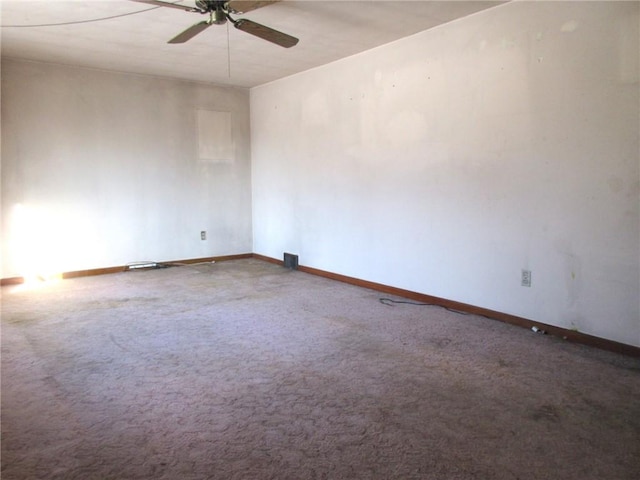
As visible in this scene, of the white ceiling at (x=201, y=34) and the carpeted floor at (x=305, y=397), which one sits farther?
the white ceiling at (x=201, y=34)

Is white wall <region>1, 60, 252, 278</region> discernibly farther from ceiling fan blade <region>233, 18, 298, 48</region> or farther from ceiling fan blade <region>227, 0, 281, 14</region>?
ceiling fan blade <region>227, 0, 281, 14</region>

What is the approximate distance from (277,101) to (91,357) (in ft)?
14.1

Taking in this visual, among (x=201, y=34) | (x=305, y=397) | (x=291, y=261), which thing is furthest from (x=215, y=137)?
(x=305, y=397)

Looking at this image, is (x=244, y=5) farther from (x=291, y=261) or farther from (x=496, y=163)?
(x=291, y=261)

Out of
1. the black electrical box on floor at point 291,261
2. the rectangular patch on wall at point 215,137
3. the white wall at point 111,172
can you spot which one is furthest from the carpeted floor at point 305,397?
the rectangular patch on wall at point 215,137

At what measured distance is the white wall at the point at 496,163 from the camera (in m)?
3.02

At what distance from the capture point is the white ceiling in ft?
11.5

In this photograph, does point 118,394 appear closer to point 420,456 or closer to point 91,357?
point 91,357

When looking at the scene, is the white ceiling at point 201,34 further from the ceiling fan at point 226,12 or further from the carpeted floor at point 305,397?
the carpeted floor at point 305,397

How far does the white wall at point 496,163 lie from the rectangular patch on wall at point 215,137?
5.12ft

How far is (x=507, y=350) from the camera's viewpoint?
311 cm

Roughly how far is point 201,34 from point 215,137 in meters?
2.45

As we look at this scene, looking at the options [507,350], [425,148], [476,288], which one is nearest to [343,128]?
[425,148]

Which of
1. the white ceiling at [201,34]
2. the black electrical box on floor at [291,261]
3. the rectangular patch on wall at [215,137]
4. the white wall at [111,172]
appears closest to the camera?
the white ceiling at [201,34]
